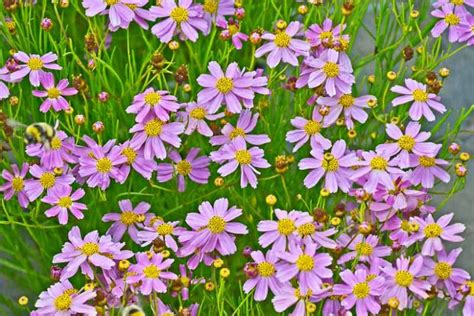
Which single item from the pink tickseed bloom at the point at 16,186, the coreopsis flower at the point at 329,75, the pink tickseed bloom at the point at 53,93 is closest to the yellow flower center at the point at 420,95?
the coreopsis flower at the point at 329,75

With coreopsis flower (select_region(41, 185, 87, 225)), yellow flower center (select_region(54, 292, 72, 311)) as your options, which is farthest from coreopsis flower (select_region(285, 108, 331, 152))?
yellow flower center (select_region(54, 292, 72, 311))

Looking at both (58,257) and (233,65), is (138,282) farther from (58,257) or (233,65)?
(233,65)

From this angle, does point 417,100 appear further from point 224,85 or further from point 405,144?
point 224,85

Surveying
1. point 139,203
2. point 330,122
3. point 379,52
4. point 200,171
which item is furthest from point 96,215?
point 379,52

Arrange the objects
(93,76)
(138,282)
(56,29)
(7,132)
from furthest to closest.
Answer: (56,29)
(93,76)
(7,132)
(138,282)

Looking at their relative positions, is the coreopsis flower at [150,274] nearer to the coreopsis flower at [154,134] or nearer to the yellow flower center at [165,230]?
the yellow flower center at [165,230]

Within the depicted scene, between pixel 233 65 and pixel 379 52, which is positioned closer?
pixel 233 65

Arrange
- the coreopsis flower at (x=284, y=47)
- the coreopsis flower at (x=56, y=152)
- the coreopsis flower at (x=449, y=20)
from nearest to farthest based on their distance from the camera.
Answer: the coreopsis flower at (x=56, y=152)
the coreopsis flower at (x=284, y=47)
the coreopsis flower at (x=449, y=20)

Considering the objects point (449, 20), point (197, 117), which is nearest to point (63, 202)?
point (197, 117)
